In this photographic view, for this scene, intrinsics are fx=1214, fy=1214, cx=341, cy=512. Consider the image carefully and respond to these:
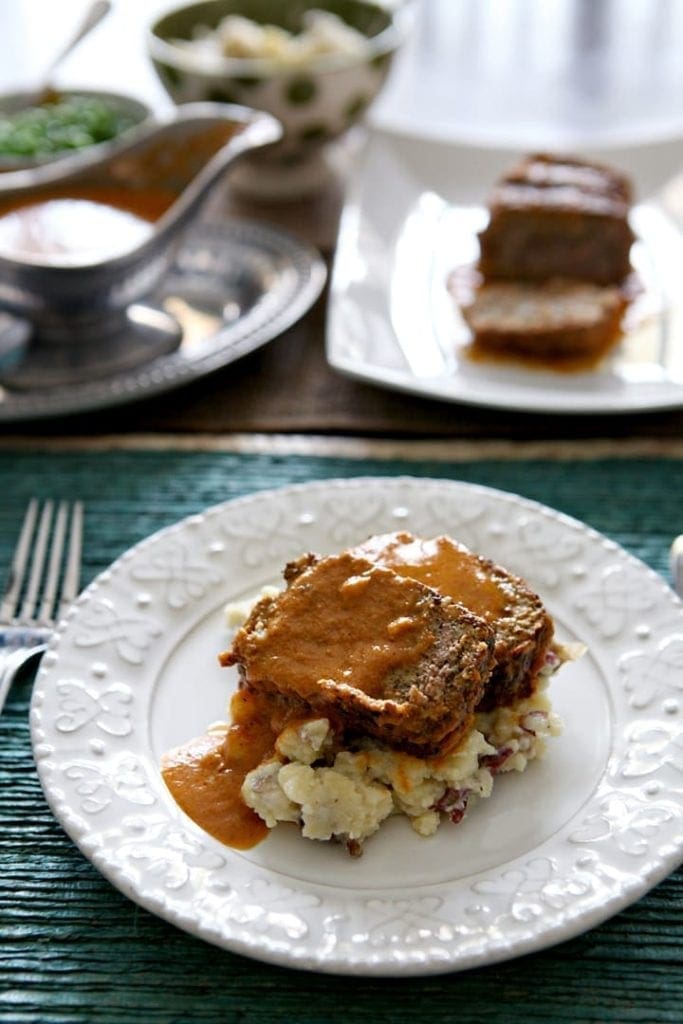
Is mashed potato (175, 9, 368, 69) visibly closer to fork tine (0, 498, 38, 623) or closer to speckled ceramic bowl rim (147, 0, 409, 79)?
speckled ceramic bowl rim (147, 0, 409, 79)

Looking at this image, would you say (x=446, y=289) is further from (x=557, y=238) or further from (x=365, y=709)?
(x=365, y=709)

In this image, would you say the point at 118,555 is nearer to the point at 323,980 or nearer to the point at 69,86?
the point at 323,980

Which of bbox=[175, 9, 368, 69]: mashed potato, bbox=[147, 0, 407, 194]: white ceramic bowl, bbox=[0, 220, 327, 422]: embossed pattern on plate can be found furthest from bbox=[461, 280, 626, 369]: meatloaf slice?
bbox=[175, 9, 368, 69]: mashed potato

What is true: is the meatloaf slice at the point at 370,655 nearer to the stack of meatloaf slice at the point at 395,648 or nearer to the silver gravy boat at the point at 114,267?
the stack of meatloaf slice at the point at 395,648

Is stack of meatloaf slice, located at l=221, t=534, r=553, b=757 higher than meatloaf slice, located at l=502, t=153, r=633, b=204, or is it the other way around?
stack of meatloaf slice, located at l=221, t=534, r=553, b=757

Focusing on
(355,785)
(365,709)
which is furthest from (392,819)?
(365,709)

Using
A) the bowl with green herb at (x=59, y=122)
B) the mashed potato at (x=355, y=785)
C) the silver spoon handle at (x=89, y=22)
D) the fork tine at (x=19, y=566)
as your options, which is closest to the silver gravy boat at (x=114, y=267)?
the bowl with green herb at (x=59, y=122)
